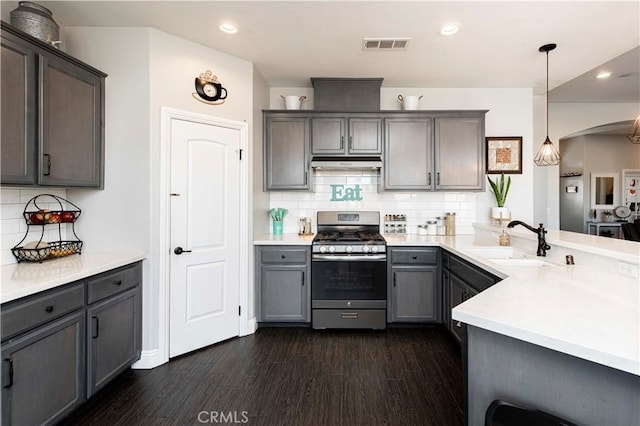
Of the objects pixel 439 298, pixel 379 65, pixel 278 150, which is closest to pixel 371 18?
pixel 379 65

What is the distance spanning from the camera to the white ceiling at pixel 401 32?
2.23 m

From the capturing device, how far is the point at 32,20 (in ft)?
6.62

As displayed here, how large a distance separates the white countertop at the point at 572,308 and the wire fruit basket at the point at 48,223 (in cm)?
264

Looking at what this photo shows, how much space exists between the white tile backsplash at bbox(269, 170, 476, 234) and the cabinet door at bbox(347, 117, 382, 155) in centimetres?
38

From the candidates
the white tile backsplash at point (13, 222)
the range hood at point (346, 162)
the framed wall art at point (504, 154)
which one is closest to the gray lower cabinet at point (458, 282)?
the range hood at point (346, 162)

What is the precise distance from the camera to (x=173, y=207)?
261 centimetres

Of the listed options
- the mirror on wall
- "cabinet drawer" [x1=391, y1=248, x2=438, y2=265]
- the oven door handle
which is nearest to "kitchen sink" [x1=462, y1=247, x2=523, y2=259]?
"cabinet drawer" [x1=391, y1=248, x2=438, y2=265]

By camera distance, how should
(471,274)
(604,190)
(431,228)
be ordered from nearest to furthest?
(471,274)
(431,228)
(604,190)

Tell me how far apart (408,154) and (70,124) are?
10.2 feet

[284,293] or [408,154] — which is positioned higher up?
[408,154]

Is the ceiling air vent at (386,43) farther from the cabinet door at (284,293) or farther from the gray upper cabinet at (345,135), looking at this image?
the cabinet door at (284,293)

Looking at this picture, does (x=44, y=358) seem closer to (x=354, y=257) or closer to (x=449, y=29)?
(x=354, y=257)

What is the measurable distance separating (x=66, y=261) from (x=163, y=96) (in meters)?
1.45

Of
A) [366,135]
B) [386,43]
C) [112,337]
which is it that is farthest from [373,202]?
[112,337]
